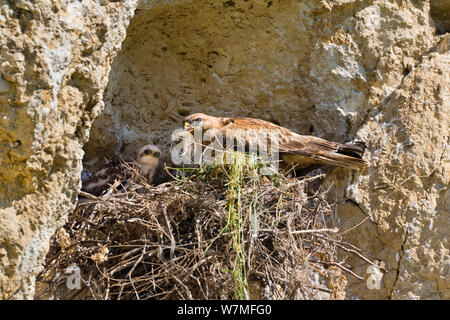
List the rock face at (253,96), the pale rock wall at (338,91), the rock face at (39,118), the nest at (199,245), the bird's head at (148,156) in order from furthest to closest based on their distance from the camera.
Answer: the bird's head at (148,156)
the pale rock wall at (338,91)
the nest at (199,245)
the rock face at (253,96)
the rock face at (39,118)

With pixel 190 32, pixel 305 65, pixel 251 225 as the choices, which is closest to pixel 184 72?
pixel 190 32

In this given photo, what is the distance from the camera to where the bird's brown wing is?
17.0ft

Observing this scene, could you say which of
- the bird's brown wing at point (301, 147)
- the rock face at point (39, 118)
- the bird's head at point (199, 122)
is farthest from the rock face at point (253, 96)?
the bird's head at point (199, 122)

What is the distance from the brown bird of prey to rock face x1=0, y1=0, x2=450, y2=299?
6.9 inches

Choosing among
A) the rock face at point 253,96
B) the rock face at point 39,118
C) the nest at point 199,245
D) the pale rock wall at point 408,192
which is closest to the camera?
the rock face at point 39,118

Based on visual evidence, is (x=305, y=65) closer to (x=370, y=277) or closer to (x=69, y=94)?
(x=370, y=277)

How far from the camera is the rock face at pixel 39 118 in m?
3.52

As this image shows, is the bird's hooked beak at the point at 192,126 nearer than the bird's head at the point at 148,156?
Yes

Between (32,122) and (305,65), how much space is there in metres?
2.83

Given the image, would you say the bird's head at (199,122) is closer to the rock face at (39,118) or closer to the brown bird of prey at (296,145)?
the brown bird of prey at (296,145)

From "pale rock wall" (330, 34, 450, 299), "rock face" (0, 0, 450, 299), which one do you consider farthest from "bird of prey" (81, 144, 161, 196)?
"pale rock wall" (330, 34, 450, 299)

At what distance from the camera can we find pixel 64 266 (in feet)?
15.0

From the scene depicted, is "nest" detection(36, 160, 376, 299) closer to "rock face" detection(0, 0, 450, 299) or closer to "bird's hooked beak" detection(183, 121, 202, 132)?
"rock face" detection(0, 0, 450, 299)

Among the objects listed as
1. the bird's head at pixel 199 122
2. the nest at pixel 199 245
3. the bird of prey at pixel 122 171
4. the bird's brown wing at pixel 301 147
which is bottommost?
the nest at pixel 199 245
